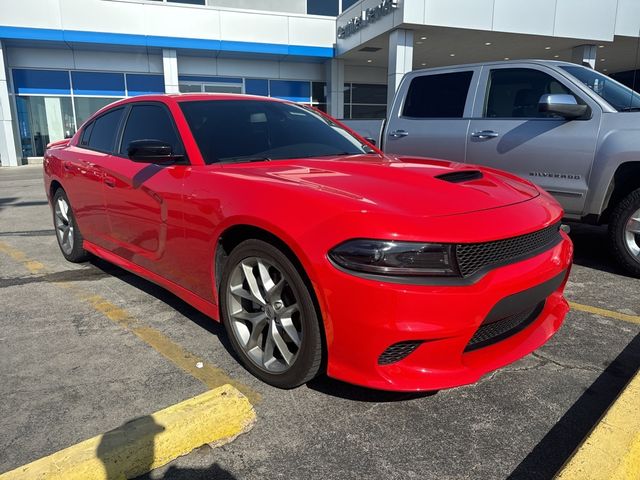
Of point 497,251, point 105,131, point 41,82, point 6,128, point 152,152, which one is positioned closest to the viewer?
point 497,251

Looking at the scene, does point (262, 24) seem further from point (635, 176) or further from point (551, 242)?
point (551, 242)

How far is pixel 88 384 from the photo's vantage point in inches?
105

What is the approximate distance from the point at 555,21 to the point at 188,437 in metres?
19.4

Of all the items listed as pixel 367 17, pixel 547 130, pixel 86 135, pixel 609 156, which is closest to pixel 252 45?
pixel 367 17

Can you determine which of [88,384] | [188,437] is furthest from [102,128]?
[188,437]

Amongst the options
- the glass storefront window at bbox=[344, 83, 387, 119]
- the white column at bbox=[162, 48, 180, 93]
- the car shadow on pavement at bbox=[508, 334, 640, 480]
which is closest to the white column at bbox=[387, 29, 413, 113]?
the glass storefront window at bbox=[344, 83, 387, 119]

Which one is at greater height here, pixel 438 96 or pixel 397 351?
pixel 438 96

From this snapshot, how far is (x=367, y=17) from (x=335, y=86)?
5230 mm

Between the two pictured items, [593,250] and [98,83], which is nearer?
[593,250]

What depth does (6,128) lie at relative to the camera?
19.9 m

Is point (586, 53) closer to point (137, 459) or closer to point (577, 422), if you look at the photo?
point (577, 422)

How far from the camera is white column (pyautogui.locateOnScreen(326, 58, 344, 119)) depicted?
75.4ft

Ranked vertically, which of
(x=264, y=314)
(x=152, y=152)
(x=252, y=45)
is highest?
(x=252, y=45)

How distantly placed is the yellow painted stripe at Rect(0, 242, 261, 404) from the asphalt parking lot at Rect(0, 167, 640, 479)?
0.04ft
